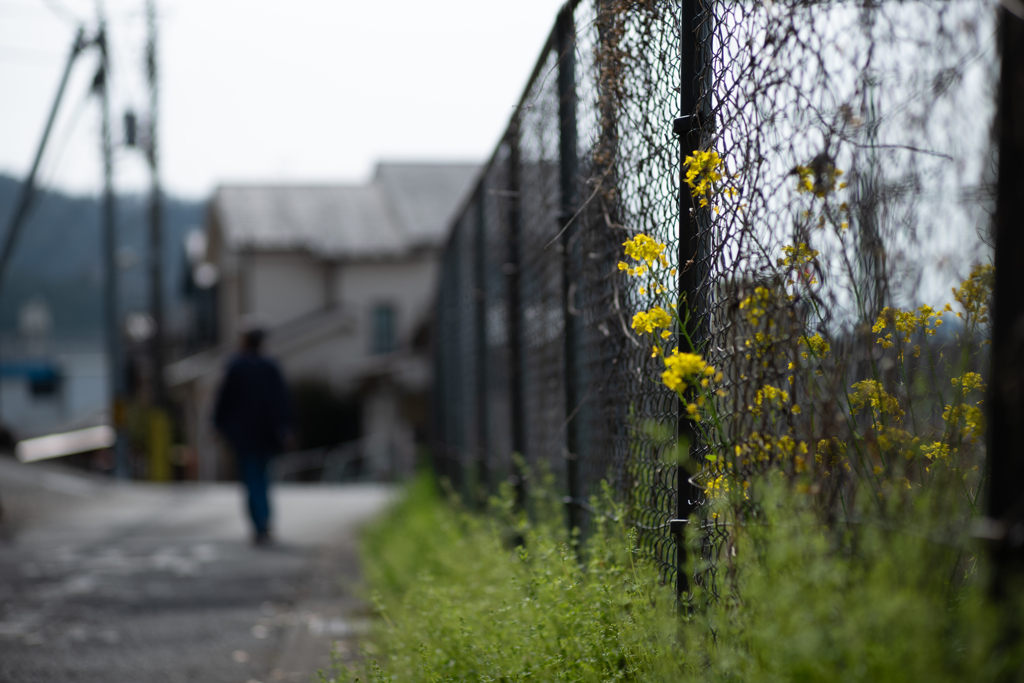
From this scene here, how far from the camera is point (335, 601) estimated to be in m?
5.77

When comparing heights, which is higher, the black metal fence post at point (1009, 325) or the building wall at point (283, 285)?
the building wall at point (283, 285)

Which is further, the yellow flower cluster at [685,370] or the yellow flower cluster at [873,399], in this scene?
the yellow flower cluster at [873,399]

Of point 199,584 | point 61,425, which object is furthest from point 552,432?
point 61,425

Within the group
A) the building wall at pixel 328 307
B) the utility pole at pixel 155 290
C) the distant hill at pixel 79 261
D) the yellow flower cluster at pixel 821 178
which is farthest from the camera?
the building wall at pixel 328 307

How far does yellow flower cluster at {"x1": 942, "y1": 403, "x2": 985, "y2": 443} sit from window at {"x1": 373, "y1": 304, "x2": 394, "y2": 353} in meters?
26.9

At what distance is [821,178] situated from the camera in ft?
6.05

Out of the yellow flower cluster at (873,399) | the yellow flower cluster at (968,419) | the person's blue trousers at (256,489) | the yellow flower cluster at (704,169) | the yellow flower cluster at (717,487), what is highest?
the yellow flower cluster at (704,169)

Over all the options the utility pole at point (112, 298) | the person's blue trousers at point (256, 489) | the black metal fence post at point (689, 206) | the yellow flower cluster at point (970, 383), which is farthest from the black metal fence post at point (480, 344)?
the utility pole at point (112, 298)

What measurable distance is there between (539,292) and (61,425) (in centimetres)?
6077

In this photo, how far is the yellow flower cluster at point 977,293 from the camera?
2.13m

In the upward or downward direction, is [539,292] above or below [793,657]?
above

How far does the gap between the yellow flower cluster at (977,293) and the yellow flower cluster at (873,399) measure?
0.26m

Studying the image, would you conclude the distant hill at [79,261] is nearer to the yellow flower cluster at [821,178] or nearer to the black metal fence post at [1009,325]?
the yellow flower cluster at [821,178]

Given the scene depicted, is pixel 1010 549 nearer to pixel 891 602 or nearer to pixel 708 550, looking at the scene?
pixel 891 602
